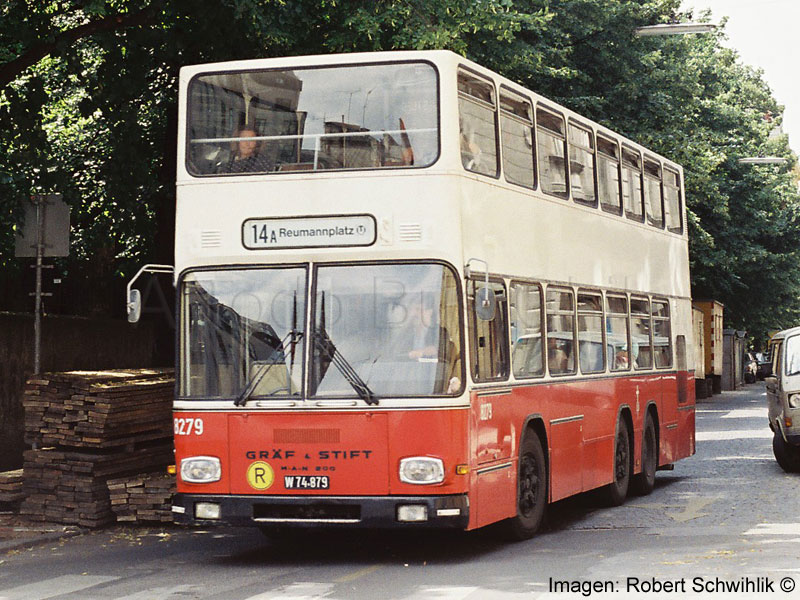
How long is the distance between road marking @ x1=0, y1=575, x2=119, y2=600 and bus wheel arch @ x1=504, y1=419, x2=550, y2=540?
3.64 metres

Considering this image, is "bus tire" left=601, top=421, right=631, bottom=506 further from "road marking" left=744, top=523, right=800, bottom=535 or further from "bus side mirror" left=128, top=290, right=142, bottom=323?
"bus side mirror" left=128, top=290, right=142, bottom=323

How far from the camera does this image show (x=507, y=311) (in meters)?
13.0

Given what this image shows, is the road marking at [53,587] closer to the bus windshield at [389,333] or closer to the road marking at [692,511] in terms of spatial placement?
the bus windshield at [389,333]

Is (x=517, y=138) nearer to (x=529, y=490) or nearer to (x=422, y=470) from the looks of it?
(x=529, y=490)

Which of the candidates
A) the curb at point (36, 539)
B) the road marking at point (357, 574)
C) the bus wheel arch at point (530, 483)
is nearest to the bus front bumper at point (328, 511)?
the road marking at point (357, 574)

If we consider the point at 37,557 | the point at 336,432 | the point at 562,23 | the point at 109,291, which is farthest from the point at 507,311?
the point at 562,23

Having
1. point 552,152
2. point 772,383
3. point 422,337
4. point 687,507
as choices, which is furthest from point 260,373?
point 772,383

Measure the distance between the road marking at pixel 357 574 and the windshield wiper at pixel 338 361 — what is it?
1.32 meters

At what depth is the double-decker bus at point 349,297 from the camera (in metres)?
11.5

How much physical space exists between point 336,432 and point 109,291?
12.4 metres

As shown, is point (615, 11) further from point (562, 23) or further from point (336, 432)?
point (336, 432)

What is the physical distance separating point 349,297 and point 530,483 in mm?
2916

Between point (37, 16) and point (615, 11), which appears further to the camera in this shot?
point (615, 11)

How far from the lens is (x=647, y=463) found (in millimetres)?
18031
